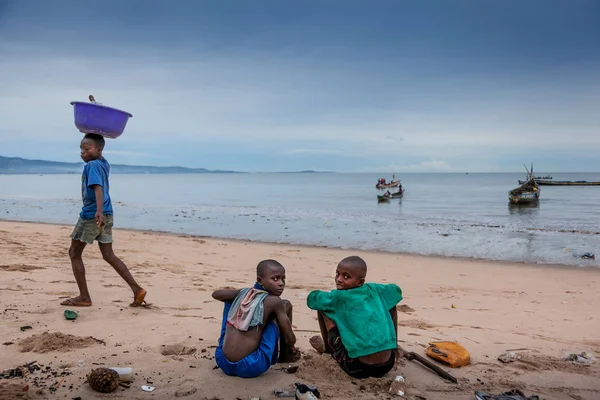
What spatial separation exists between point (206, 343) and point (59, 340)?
1.17 meters

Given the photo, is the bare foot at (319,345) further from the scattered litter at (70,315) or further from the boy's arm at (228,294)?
the scattered litter at (70,315)

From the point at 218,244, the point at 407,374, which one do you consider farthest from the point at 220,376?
the point at 218,244

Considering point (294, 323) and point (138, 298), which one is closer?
point (294, 323)

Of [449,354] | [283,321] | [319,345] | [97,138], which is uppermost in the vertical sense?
[97,138]

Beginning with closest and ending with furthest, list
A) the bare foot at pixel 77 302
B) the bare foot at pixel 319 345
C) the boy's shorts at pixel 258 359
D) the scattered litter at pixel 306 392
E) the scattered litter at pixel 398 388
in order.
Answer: the scattered litter at pixel 306 392 < the scattered litter at pixel 398 388 < the boy's shorts at pixel 258 359 < the bare foot at pixel 319 345 < the bare foot at pixel 77 302

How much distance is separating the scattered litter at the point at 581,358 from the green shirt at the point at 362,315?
1.76 m

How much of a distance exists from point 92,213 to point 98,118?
3.24 ft

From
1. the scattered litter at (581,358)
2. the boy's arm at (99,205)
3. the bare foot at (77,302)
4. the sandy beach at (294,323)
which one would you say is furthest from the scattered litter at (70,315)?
the scattered litter at (581,358)

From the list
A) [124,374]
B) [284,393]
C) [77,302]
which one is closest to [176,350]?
[124,374]

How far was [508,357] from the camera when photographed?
12.5 ft

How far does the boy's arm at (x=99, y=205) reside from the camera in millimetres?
4535

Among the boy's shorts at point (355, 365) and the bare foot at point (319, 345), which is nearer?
the boy's shorts at point (355, 365)

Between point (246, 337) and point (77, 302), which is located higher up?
point (246, 337)

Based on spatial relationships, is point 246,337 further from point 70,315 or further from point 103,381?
point 70,315
